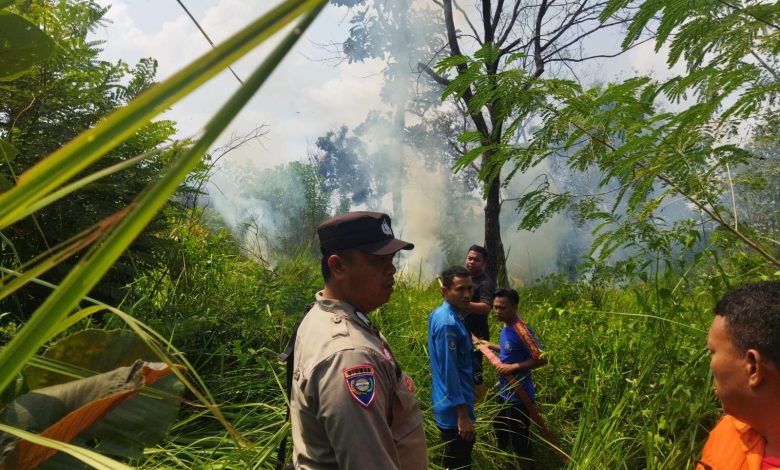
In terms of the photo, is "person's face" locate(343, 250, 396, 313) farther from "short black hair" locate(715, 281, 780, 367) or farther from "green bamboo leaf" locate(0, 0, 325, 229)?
"green bamboo leaf" locate(0, 0, 325, 229)

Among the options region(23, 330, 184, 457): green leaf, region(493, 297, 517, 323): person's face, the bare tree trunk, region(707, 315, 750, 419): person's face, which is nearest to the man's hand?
region(493, 297, 517, 323): person's face

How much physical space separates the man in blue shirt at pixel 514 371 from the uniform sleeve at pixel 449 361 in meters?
0.61

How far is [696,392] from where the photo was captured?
2609 mm

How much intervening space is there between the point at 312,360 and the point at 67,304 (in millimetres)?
1347

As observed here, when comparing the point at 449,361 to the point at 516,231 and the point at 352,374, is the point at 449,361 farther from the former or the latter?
the point at 352,374

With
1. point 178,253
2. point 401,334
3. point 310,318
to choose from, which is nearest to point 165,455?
point 310,318

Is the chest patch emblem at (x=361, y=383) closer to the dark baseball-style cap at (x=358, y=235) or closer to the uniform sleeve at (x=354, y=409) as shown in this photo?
the uniform sleeve at (x=354, y=409)

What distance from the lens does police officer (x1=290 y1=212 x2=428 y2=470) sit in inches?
57.4

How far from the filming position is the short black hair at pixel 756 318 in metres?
1.43

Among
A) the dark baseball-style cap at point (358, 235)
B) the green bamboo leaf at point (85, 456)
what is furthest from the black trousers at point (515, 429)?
the green bamboo leaf at point (85, 456)

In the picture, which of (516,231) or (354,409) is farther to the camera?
(516,231)

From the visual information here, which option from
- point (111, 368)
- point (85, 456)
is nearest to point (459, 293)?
point (111, 368)

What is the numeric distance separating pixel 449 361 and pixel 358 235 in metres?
1.95

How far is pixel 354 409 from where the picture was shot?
146cm
